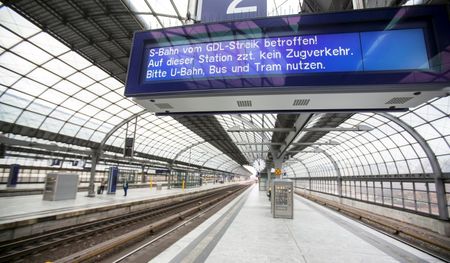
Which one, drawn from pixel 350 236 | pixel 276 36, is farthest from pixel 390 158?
pixel 276 36

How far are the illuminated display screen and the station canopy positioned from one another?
2173 mm

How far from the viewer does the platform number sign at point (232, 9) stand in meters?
3.85

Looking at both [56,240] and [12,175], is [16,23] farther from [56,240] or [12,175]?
[12,175]

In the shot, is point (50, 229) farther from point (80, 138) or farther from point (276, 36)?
point (80, 138)

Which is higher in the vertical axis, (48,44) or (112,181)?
(48,44)

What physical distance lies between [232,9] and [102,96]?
2300 cm

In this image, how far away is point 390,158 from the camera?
2189 centimetres

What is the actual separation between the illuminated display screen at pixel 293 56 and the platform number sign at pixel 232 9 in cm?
61

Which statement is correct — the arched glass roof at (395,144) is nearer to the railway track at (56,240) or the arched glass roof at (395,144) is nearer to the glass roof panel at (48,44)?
the railway track at (56,240)

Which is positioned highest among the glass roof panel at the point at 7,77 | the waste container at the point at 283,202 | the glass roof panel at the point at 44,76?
the glass roof panel at the point at 44,76

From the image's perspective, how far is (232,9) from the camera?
3.95 m

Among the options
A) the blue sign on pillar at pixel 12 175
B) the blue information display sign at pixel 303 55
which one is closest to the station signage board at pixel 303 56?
the blue information display sign at pixel 303 55

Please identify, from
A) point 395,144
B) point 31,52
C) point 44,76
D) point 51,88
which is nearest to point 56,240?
point 31,52

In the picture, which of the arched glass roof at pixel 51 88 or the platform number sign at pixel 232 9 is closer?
the platform number sign at pixel 232 9
